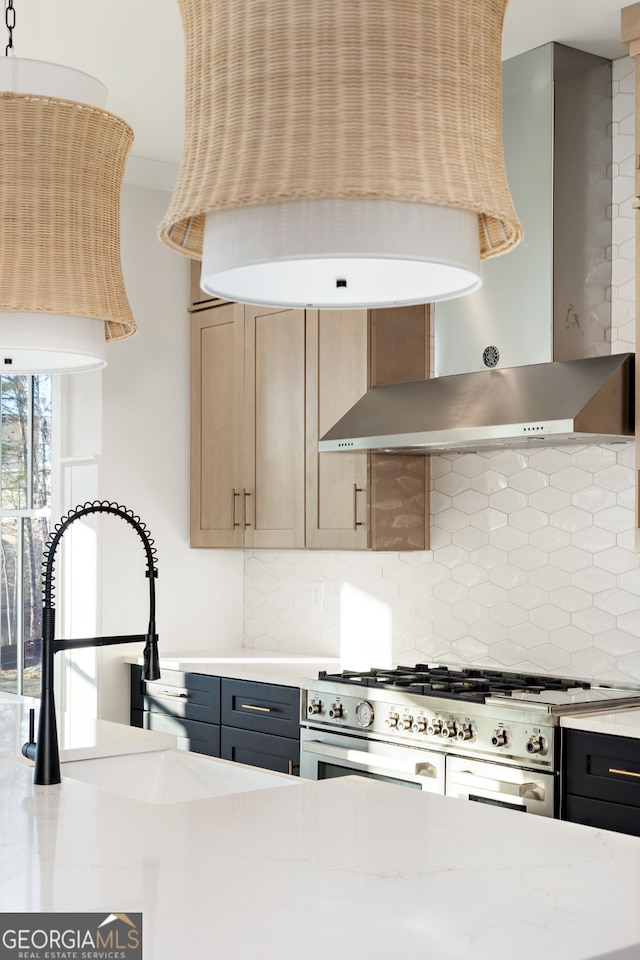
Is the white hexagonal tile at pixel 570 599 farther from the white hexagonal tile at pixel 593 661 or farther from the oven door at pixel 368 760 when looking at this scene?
the oven door at pixel 368 760

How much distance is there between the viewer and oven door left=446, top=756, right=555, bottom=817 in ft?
10.1

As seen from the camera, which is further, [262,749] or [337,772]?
[262,749]

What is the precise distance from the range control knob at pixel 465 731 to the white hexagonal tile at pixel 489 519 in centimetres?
95

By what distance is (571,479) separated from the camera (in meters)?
3.77

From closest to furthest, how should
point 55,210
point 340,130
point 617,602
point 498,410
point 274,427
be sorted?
point 340,130 < point 55,210 < point 498,410 < point 617,602 < point 274,427

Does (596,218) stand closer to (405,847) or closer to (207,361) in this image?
(207,361)

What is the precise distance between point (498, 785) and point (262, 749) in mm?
1176

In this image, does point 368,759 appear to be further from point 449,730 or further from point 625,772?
point 625,772

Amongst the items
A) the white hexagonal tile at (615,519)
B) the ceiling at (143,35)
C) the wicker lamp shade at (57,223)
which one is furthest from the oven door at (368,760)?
the ceiling at (143,35)

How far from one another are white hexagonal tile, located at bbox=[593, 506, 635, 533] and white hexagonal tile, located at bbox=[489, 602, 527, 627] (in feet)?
1.58

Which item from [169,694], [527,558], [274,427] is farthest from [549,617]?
[169,694]

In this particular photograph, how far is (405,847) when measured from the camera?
1.67 metres

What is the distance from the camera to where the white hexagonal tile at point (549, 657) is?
12.5 feet

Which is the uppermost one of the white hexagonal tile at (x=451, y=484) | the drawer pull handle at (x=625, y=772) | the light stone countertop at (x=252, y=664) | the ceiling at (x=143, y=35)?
the ceiling at (x=143, y=35)
